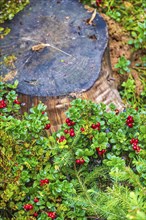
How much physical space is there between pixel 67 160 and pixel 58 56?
0.96 metres

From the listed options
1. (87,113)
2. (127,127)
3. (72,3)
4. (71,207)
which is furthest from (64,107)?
(72,3)

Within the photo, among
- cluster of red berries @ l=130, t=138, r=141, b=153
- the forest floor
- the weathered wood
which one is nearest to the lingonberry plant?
cluster of red berries @ l=130, t=138, r=141, b=153

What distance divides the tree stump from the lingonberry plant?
31 cm

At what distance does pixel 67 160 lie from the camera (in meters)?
2.64

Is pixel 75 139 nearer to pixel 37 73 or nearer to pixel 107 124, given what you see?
pixel 107 124

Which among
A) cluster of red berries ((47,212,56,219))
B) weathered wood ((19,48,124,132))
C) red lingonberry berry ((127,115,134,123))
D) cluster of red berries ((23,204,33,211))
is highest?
red lingonberry berry ((127,115,134,123))

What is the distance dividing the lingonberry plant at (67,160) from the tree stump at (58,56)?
0.31m

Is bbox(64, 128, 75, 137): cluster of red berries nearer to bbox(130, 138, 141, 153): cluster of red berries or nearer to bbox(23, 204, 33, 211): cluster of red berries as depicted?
bbox(130, 138, 141, 153): cluster of red berries

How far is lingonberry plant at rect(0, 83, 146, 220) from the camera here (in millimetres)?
2539

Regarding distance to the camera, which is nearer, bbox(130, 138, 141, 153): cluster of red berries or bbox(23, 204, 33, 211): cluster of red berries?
bbox(23, 204, 33, 211): cluster of red berries

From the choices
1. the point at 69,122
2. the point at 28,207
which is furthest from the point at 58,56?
the point at 28,207

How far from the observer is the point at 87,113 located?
9.27 feet

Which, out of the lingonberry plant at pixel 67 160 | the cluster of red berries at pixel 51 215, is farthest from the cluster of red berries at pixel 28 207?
the cluster of red berries at pixel 51 215

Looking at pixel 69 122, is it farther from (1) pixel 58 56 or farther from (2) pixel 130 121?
(1) pixel 58 56
